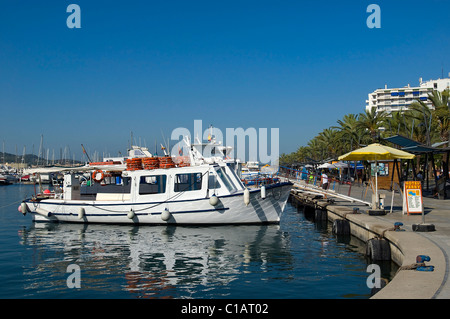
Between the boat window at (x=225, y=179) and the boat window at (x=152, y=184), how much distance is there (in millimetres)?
3044

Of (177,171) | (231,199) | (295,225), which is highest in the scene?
(177,171)

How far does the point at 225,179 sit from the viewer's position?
20.5m

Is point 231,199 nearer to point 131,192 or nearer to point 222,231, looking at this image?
point 222,231

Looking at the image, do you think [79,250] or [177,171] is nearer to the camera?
[79,250]

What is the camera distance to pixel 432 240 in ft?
38.2

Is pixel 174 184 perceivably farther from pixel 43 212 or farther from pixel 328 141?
pixel 328 141

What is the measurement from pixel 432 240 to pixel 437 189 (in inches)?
592

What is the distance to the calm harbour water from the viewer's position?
1070 cm

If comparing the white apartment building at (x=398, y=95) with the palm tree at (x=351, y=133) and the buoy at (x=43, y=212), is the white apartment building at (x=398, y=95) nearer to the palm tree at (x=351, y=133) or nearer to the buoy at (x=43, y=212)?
the palm tree at (x=351, y=133)

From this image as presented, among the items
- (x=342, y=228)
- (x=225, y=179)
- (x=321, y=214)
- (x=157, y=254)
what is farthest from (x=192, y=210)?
(x=321, y=214)
